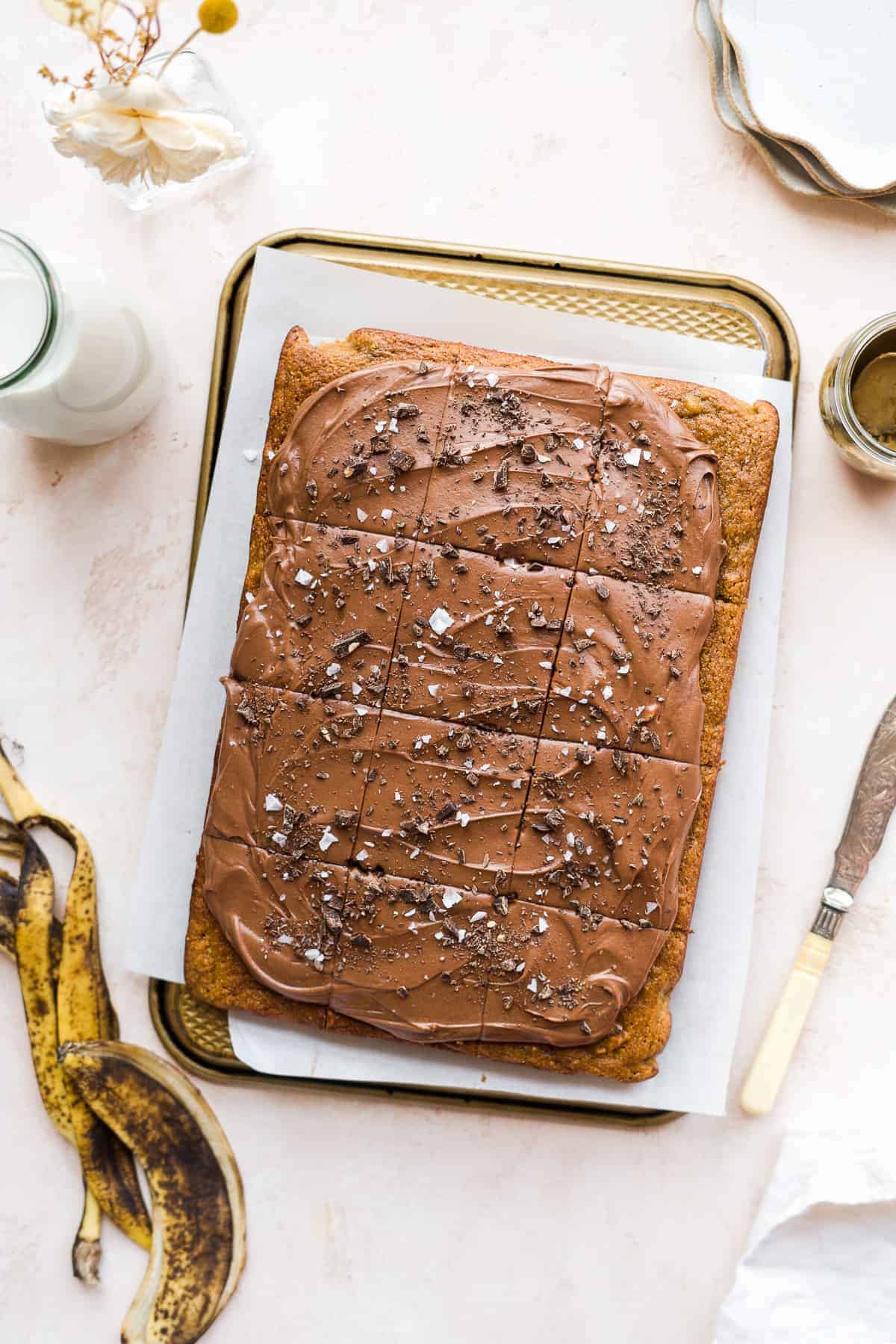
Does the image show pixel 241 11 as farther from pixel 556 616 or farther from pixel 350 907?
pixel 350 907

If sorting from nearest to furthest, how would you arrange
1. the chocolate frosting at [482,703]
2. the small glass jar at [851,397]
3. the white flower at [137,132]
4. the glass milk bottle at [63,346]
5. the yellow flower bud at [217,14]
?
the yellow flower bud at [217,14] < the white flower at [137,132] < the glass milk bottle at [63,346] < the chocolate frosting at [482,703] < the small glass jar at [851,397]

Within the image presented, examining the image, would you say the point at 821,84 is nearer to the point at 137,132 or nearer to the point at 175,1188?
the point at 137,132

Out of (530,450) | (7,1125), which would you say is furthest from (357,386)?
(7,1125)

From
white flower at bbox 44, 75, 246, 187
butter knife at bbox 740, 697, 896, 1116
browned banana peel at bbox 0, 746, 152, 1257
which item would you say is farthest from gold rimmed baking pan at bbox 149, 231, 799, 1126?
white flower at bbox 44, 75, 246, 187

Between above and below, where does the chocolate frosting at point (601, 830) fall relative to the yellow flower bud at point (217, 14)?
below

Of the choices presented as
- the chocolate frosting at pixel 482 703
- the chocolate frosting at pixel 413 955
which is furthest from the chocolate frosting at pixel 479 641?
the chocolate frosting at pixel 413 955

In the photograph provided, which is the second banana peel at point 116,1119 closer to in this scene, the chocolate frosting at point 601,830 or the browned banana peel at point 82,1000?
the browned banana peel at point 82,1000

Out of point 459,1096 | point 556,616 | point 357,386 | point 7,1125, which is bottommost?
point 7,1125
